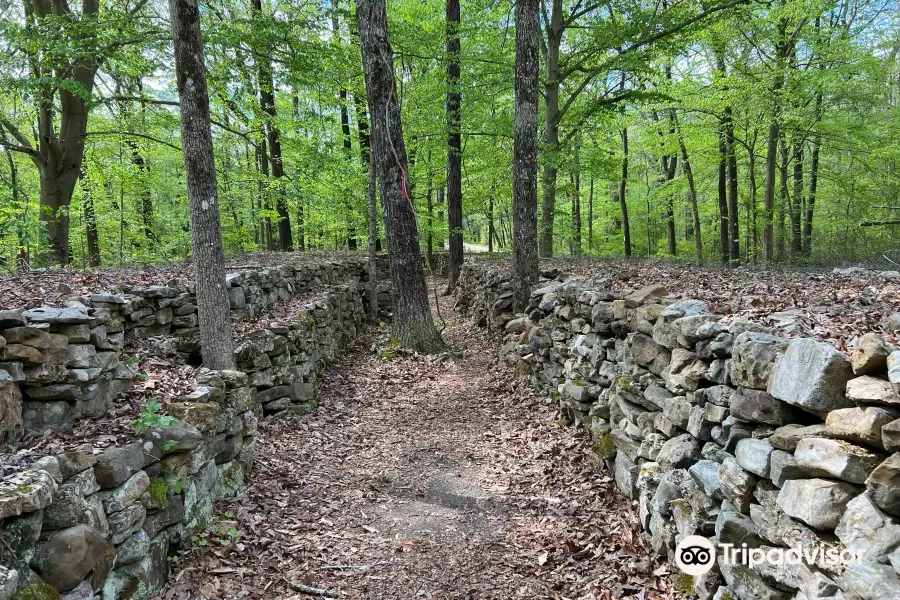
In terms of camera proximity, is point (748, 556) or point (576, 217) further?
point (576, 217)

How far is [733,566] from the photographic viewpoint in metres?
2.44

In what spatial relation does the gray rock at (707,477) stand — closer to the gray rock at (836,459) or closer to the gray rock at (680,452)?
the gray rock at (680,452)

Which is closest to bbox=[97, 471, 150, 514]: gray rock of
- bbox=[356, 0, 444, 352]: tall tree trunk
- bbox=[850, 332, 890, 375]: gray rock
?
bbox=[850, 332, 890, 375]: gray rock

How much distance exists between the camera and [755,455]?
2.41 meters

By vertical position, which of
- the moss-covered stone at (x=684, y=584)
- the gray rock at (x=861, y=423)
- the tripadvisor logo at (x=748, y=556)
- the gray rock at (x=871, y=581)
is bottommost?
the moss-covered stone at (x=684, y=584)

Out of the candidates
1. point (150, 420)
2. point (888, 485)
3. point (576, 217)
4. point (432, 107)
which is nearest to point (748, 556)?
point (888, 485)

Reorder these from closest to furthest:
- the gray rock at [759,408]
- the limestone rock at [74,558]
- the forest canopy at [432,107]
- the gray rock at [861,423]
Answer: the gray rock at [861,423]
the limestone rock at [74,558]
the gray rock at [759,408]
the forest canopy at [432,107]

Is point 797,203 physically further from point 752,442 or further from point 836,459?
point 836,459

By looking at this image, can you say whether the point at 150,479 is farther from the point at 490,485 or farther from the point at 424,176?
the point at 424,176

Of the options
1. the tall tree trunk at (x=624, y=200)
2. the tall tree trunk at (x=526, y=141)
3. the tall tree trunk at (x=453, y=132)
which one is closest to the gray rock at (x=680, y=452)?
the tall tree trunk at (x=526, y=141)

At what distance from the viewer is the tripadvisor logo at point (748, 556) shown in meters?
1.93

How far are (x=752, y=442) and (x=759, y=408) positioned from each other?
18 cm

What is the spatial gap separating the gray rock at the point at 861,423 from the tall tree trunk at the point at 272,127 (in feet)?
30.3

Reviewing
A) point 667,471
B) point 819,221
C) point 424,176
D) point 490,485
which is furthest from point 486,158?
point 819,221
